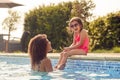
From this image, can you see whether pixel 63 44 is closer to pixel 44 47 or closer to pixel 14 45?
pixel 14 45

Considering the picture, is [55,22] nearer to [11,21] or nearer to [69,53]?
[11,21]

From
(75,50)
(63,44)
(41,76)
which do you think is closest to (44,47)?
(41,76)

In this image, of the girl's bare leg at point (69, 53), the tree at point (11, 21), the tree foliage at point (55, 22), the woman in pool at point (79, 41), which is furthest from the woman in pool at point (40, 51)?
the tree at point (11, 21)

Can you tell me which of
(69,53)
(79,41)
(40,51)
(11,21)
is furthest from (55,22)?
(40,51)

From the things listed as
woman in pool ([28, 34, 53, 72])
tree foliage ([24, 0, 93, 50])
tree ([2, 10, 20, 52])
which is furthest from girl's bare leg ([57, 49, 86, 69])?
tree ([2, 10, 20, 52])

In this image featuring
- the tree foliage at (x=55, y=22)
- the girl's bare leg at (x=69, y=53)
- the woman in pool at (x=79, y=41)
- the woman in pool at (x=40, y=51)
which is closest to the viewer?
the woman in pool at (x=40, y=51)

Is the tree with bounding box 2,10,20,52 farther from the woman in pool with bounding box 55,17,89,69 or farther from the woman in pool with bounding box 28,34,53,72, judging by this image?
the woman in pool with bounding box 28,34,53,72

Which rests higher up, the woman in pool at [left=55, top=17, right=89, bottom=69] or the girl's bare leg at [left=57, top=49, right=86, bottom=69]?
the woman in pool at [left=55, top=17, right=89, bottom=69]

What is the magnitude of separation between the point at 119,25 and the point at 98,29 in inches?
46.5

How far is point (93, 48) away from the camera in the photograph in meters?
15.5

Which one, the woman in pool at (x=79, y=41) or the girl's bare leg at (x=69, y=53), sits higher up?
the woman in pool at (x=79, y=41)

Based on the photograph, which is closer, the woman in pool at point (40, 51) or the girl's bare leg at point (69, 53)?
the woman in pool at point (40, 51)

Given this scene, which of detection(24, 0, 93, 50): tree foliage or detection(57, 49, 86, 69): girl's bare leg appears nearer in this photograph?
detection(57, 49, 86, 69): girl's bare leg

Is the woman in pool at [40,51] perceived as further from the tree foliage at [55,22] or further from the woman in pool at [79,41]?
the tree foliage at [55,22]
